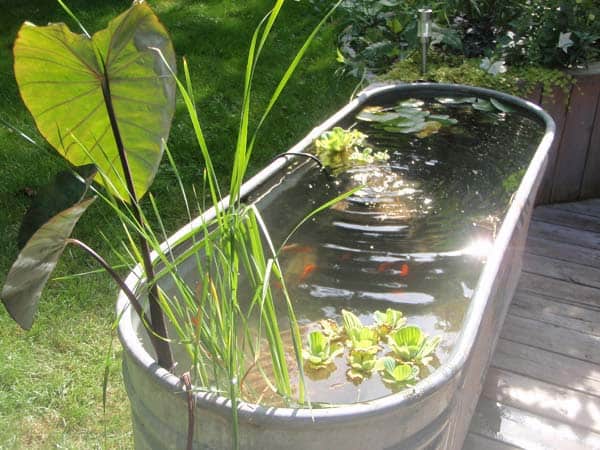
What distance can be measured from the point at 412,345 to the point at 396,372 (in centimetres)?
11

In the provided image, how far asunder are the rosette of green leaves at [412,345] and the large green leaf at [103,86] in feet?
1.95

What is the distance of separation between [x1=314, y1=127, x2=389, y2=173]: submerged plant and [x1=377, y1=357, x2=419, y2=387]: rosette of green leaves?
3.39 ft

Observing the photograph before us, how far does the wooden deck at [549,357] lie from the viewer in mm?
1962

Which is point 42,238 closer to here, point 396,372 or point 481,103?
point 396,372

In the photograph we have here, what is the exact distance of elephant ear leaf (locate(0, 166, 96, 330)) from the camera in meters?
0.83

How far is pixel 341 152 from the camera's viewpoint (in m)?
2.28

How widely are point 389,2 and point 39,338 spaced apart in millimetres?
2519

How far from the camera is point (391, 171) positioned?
7.54ft

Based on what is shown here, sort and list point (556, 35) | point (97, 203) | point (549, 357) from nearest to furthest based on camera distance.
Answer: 1. point (549, 357)
2. point (97, 203)
3. point (556, 35)

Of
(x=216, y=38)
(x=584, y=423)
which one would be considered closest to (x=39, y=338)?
(x=584, y=423)

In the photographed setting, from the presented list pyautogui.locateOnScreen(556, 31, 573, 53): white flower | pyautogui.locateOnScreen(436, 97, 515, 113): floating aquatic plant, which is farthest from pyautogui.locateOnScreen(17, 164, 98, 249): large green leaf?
pyautogui.locateOnScreen(556, 31, 573, 53): white flower

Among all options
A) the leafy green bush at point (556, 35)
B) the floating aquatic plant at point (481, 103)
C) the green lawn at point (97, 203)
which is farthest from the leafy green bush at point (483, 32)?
the floating aquatic plant at point (481, 103)

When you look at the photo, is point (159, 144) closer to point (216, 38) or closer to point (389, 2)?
point (389, 2)

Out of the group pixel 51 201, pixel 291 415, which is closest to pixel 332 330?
pixel 291 415
